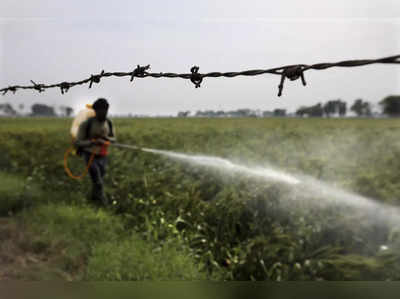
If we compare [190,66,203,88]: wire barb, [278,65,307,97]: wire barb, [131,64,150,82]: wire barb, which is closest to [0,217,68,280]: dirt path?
[131,64,150,82]: wire barb

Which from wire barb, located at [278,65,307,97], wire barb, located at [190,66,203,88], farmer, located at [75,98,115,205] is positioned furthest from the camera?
farmer, located at [75,98,115,205]

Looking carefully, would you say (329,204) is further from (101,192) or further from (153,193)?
(101,192)

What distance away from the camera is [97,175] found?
364 cm

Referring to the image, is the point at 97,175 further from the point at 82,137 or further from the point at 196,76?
the point at 196,76

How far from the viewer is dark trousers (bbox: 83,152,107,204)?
11.8ft

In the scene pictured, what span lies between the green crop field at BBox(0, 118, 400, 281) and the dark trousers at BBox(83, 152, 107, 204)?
Result: 142mm

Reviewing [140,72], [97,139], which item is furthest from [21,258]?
[140,72]

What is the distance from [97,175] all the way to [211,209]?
1.33 m

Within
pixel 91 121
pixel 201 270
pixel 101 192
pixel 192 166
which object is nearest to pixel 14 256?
pixel 101 192

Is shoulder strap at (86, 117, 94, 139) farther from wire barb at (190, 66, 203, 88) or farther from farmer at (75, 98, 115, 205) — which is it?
wire barb at (190, 66, 203, 88)

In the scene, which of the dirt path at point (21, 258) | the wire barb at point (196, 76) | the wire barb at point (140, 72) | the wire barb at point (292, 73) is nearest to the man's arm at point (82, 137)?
the dirt path at point (21, 258)

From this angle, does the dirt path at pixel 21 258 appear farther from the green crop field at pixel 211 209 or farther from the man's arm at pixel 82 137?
the man's arm at pixel 82 137

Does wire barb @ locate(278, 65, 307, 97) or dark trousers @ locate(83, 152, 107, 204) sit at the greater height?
wire barb @ locate(278, 65, 307, 97)

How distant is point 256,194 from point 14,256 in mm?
2008
